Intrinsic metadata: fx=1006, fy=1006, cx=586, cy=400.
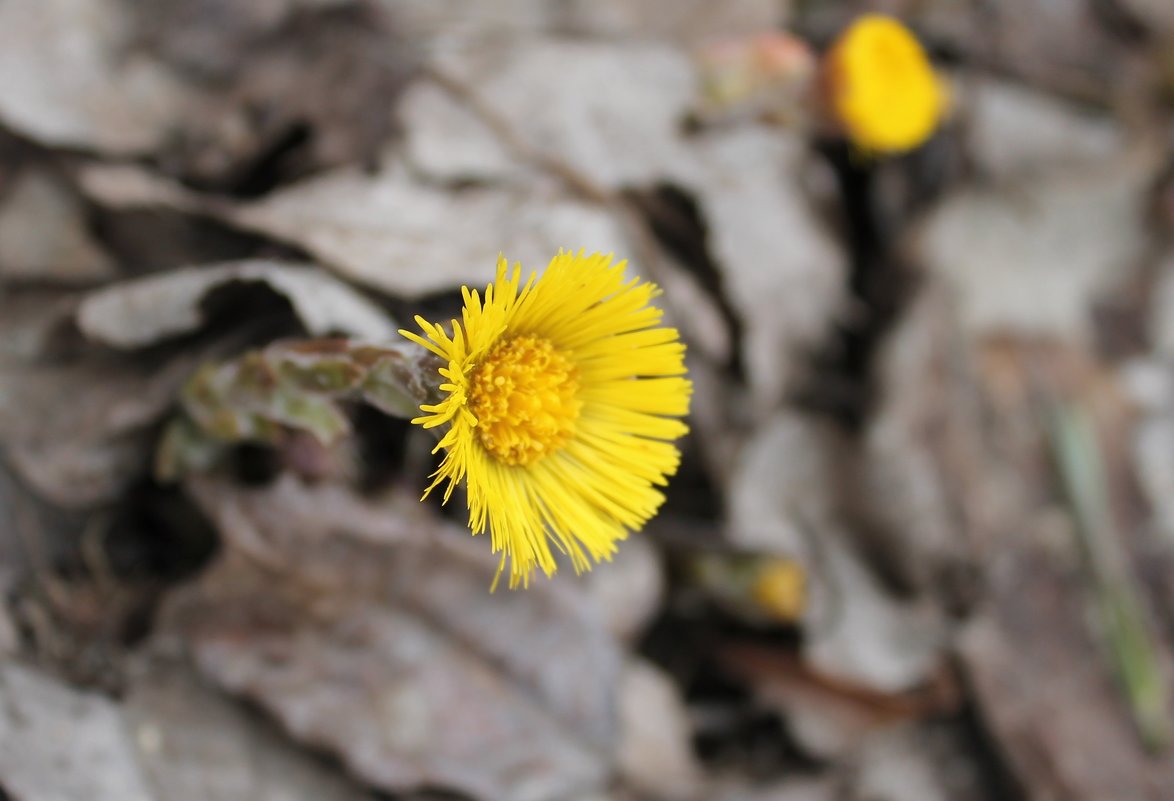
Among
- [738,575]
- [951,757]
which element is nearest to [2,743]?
[738,575]

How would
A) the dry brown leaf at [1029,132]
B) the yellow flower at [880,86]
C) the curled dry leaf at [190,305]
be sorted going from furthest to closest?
the dry brown leaf at [1029,132] → the yellow flower at [880,86] → the curled dry leaf at [190,305]

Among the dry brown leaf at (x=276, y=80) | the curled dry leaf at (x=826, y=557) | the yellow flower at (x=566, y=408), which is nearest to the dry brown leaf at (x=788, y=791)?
the curled dry leaf at (x=826, y=557)

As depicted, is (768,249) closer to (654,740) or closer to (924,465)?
(924,465)

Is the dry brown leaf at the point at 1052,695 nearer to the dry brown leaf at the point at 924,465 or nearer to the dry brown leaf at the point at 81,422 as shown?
the dry brown leaf at the point at 924,465

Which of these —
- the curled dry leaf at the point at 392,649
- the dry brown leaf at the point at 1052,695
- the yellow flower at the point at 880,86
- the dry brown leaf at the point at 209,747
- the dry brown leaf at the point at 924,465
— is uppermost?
the yellow flower at the point at 880,86

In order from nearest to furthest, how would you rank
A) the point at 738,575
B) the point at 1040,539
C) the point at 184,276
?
the point at 184,276, the point at 738,575, the point at 1040,539

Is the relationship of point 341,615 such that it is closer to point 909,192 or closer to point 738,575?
point 738,575

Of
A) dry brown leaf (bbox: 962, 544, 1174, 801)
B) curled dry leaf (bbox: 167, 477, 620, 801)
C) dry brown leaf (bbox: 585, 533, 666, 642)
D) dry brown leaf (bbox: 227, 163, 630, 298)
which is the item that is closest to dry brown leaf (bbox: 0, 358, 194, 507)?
curled dry leaf (bbox: 167, 477, 620, 801)
